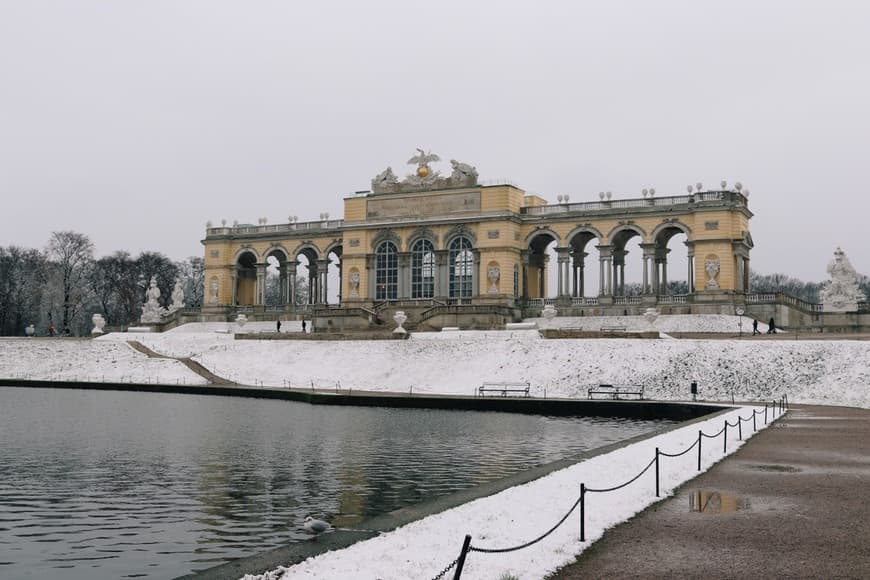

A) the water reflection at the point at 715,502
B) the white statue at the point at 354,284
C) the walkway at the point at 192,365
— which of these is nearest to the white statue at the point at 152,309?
the walkway at the point at 192,365

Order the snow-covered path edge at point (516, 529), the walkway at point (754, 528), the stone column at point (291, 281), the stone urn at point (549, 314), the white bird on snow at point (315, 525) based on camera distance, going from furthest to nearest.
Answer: the stone column at point (291, 281), the stone urn at point (549, 314), the white bird on snow at point (315, 525), the walkway at point (754, 528), the snow-covered path edge at point (516, 529)

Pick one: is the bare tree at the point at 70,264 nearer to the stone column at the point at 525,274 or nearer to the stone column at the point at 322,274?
the stone column at the point at 322,274

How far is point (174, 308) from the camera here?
265 feet

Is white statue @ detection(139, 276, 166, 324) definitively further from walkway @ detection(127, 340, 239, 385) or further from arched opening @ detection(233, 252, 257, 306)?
walkway @ detection(127, 340, 239, 385)

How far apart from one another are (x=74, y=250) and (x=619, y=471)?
87.9 metres

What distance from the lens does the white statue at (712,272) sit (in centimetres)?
6197

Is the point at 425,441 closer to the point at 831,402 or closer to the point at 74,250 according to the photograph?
the point at 831,402

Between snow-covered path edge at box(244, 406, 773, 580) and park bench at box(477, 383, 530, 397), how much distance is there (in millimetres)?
21726

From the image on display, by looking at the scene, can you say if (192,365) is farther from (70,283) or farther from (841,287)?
(70,283)

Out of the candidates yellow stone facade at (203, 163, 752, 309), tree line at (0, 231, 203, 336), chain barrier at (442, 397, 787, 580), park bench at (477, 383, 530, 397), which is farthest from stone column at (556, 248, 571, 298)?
tree line at (0, 231, 203, 336)

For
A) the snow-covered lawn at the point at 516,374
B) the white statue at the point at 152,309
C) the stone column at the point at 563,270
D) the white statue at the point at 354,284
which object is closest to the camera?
the snow-covered lawn at the point at 516,374

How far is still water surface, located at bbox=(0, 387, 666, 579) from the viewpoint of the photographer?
1285 cm

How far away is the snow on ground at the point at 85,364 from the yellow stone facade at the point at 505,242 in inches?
848

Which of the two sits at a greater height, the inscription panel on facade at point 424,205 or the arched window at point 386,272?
the inscription panel on facade at point 424,205
